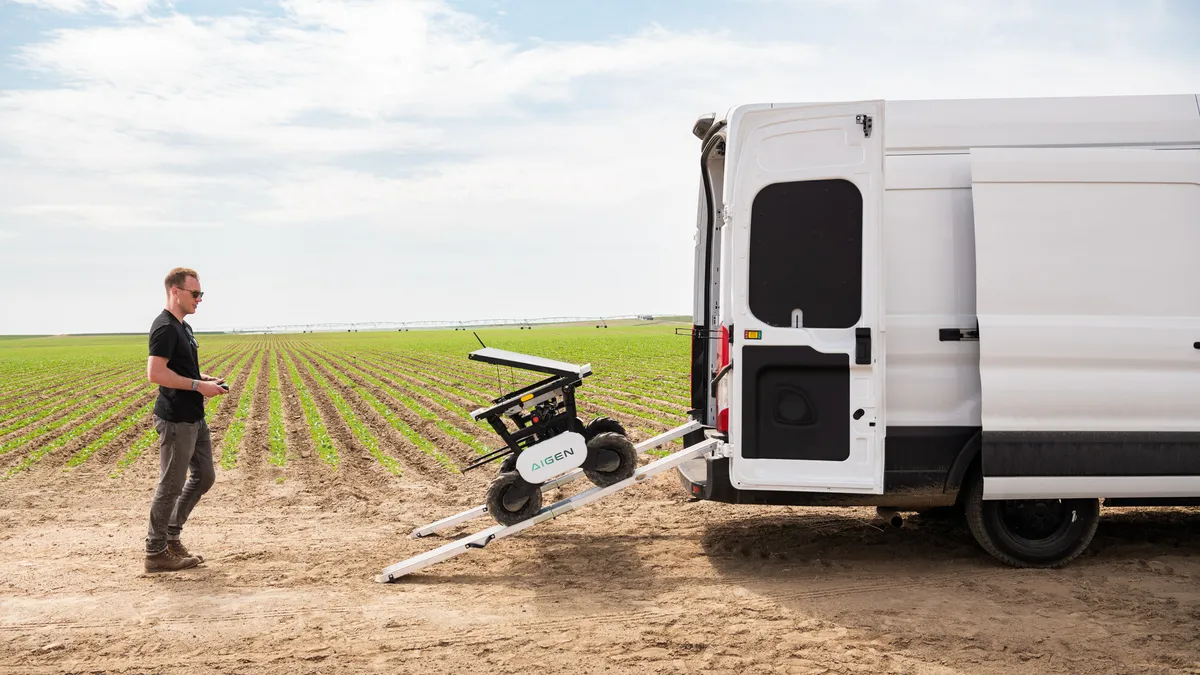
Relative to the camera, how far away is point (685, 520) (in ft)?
25.6

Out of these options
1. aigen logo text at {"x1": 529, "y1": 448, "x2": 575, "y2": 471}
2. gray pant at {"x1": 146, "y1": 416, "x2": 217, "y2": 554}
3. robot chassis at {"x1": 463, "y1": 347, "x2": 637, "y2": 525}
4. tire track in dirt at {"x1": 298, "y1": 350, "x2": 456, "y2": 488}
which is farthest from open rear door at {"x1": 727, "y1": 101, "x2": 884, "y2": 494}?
tire track in dirt at {"x1": 298, "y1": 350, "x2": 456, "y2": 488}

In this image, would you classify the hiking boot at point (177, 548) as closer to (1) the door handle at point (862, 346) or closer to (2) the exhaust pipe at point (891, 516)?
(1) the door handle at point (862, 346)

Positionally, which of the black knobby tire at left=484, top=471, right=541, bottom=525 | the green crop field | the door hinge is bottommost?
the green crop field

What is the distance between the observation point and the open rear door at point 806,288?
578cm

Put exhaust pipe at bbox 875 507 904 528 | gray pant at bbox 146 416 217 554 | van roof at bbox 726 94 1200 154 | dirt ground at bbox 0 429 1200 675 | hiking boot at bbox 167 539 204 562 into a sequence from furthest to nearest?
exhaust pipe at bbox 875 507 904 528, hiking boot at bbox 167 539 204 562, gray pant at bbox 146 416 217 554, van roof at bbox 726 94 1200 154, dirt ground at bbox 0 429 1200 675

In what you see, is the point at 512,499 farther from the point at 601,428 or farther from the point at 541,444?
the point at 601,428

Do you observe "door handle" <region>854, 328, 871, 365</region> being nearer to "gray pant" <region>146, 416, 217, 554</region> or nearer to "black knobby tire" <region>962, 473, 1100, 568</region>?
"black knobby tire" <region>962, 473, 1100, 568</region>

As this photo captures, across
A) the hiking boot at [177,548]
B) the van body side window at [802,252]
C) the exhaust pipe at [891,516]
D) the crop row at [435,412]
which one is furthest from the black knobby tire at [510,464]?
the crop row at [435,412]

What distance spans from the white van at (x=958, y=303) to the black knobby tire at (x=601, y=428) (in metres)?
1.09

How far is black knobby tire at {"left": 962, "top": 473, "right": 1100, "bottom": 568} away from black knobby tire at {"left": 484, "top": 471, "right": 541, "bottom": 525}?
2749mm

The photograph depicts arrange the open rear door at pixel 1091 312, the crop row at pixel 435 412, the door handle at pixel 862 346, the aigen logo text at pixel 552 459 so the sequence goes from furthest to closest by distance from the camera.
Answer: the crop row at pixel 435 412 < the aigen logo text at pixel 552 459 < the open rear door at pixel 1091 312 < the door handle at pixel 862 346

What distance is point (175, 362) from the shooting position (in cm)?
639

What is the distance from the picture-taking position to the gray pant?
642 centimetres

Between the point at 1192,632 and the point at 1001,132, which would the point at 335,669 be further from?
the point at 1001,132
